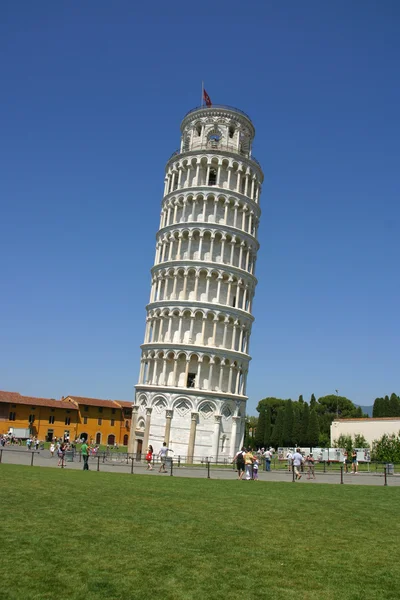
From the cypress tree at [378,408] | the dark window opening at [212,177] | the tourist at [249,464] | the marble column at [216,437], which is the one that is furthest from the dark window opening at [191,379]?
the cypress tree at [378,408]

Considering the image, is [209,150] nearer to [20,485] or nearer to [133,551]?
[20,485]

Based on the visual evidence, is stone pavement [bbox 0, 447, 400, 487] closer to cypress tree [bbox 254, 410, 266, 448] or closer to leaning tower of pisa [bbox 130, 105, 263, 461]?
leaning tower of pisa [bbox 130, 105, 263, 461]

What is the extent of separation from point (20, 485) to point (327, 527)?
11.0 m

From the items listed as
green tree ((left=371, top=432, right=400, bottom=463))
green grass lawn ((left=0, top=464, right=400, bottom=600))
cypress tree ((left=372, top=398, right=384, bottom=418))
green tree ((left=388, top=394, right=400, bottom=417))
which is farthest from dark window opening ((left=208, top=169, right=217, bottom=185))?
cypress tree ((left=372, top=398, right=384, bottom=418))

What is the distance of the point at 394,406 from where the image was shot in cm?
9100

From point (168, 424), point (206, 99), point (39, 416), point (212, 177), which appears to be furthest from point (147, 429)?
point (39, 416)

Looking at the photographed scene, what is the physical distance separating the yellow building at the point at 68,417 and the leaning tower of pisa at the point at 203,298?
36.8 metres

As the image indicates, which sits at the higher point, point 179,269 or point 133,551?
point 179,269

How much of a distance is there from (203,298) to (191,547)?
43068mm

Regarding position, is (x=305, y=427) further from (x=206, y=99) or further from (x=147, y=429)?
(x=206, y=99)

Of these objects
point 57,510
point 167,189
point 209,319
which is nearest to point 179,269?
point 209,319

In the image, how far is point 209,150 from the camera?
188ft


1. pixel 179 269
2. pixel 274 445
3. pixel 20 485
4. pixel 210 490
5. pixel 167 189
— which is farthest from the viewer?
pixel 274 445

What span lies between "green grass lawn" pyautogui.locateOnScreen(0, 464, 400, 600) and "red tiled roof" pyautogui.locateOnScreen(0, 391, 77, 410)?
73.8 m
